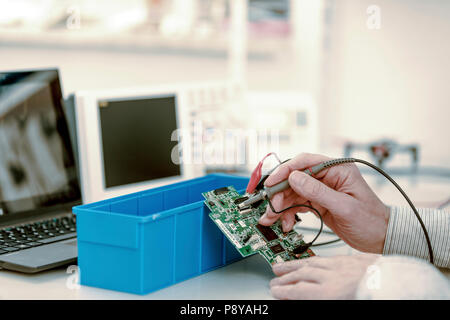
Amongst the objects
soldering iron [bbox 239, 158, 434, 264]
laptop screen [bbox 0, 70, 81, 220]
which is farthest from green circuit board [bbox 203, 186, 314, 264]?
laptop screen [bbox 0, 70, 81, 220]

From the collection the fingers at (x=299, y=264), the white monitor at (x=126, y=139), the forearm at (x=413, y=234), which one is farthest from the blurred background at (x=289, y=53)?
the fingers at (x=299, y=264)

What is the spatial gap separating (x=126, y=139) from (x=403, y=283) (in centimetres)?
89

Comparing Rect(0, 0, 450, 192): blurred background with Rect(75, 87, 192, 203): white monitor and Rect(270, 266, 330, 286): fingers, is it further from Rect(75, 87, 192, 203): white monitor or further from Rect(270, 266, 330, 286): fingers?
Rect(270, 266, 330, 286): fingers

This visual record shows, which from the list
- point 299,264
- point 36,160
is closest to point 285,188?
point 299,264

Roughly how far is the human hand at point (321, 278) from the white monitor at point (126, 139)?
27.0 inches

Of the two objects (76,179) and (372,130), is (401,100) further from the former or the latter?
(76,179)

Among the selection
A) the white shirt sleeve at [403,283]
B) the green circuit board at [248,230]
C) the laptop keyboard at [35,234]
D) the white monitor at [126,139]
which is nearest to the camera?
the white shirt sleeve at [403,283]

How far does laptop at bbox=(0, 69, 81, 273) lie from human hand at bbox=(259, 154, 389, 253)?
1.30 ft

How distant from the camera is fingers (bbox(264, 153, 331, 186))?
2.94ft

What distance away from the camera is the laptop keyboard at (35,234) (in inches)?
36.6

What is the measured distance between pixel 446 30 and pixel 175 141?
2557mm

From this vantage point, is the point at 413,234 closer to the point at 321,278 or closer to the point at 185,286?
the point at 321,278

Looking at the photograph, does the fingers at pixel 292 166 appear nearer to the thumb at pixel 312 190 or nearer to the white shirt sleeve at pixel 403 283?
the thumb at pixel 312 190
